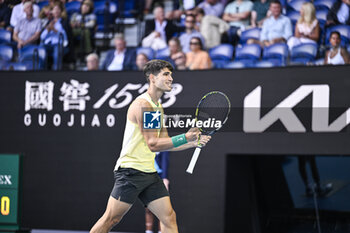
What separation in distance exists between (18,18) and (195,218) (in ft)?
13.4

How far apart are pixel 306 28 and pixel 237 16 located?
1069mm

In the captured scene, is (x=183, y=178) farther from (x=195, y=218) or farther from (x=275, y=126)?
(x=275, y=126)

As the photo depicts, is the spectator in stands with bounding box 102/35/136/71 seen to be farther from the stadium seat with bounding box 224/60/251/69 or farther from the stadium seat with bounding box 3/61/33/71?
the stadium seat with bounding box 224/60/251/69

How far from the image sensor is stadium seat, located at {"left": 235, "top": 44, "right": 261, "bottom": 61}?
757 centimetres

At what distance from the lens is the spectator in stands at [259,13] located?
8.07 m

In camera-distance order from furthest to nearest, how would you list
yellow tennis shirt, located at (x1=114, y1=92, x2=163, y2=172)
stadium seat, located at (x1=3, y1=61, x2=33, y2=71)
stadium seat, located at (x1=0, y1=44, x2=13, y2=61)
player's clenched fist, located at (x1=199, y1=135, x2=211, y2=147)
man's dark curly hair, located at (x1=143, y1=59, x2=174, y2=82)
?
stadium seat, located at (x1=0, y1=44, x2=13, y2=61), stadium seat, located at (x1=3, y1=61, x2=33, y2=71), man's dark curly hair, located at (x1=143, y1=59, x2=174, y2=82), yellow tennis shirt, located at (x1=114, y1=92, x2=163, y2=172), player's clenched fist, located at (x1=199, y1=135, x2=211, y2=147)

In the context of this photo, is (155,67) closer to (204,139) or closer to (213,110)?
(213,110)

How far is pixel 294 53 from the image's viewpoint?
7258mm

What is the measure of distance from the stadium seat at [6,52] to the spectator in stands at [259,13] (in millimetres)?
3474

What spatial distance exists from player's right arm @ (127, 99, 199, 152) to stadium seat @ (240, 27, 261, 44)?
325cm

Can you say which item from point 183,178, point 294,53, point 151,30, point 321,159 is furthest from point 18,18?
point 321,159

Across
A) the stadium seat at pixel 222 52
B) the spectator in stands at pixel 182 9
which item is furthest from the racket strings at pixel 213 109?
the spectator in stands at pixel 182 9

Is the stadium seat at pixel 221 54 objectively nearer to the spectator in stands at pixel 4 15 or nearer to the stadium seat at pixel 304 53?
the stadium seat at pixel 304 53

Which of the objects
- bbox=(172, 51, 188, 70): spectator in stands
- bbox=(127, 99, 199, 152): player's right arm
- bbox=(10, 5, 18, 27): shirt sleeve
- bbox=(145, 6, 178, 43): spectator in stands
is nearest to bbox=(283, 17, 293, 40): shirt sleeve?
bbox=(172, 51, 188, 70): spectator in stands
